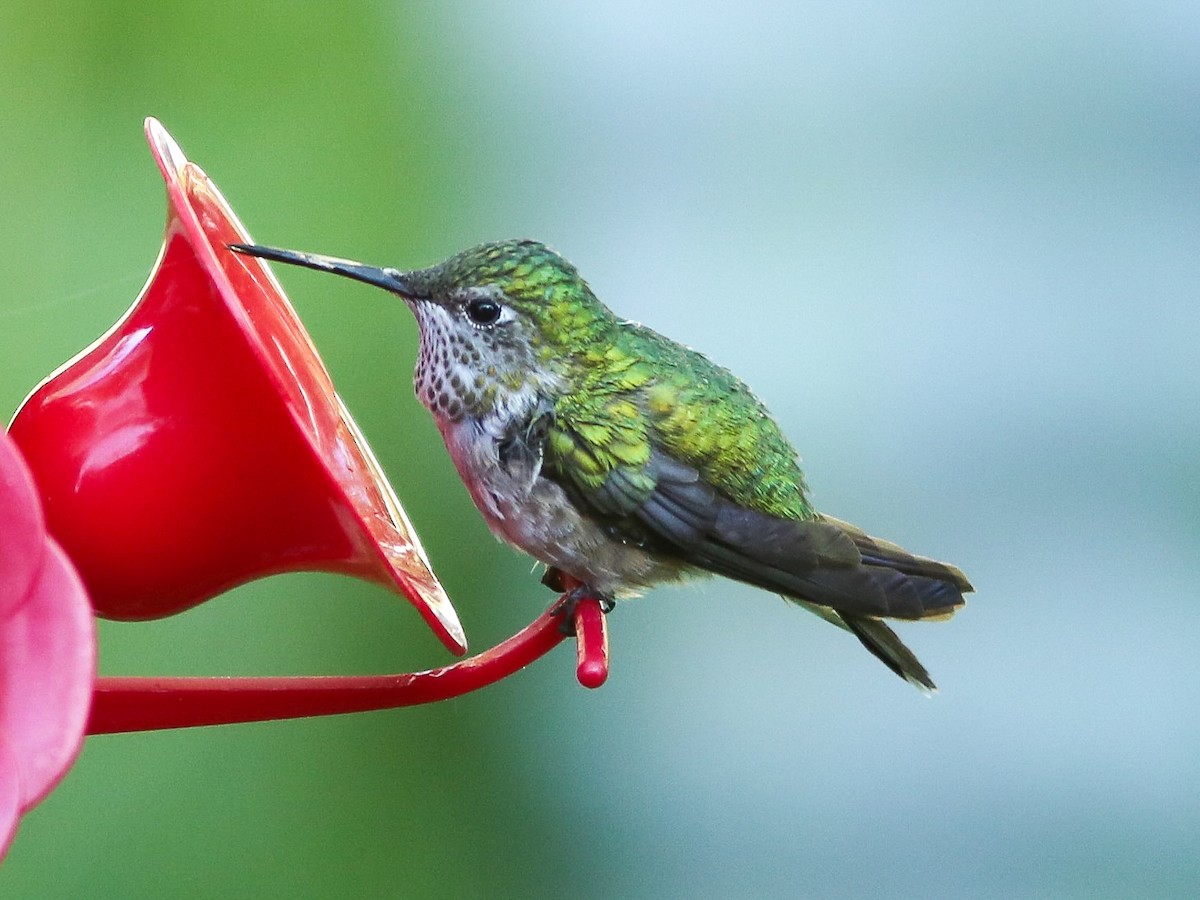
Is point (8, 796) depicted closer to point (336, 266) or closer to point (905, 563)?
point (336, 266)

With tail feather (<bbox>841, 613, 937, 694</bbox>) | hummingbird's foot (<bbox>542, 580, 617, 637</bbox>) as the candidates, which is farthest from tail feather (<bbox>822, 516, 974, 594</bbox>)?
hummingbird's foot (<bbox>542, 580, 617, 637</bbox>)

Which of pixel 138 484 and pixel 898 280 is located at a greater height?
pixel 898 280

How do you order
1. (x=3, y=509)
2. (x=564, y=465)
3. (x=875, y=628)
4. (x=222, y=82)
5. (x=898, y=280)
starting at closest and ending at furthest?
1. (x=3, y=509)
2. (x=564, y=465)
3. (x=875, y=628)
4. (x=222, y=82)
5. (x=898, y=280)

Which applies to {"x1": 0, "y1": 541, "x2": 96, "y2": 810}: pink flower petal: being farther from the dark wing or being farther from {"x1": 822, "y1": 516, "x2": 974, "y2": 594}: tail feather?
{"x1": 822, "y1": 516, "x2": 974, "y2": 594}: tail feather

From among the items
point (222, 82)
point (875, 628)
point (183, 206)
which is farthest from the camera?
point (222, 82)

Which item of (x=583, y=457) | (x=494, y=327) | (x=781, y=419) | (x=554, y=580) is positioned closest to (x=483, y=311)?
(x=494, y=327)

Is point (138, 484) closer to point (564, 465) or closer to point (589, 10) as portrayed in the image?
point (564, 465)

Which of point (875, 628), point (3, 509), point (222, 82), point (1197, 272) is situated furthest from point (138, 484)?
point (1197, 272)

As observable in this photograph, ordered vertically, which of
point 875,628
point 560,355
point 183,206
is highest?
point 183,206
